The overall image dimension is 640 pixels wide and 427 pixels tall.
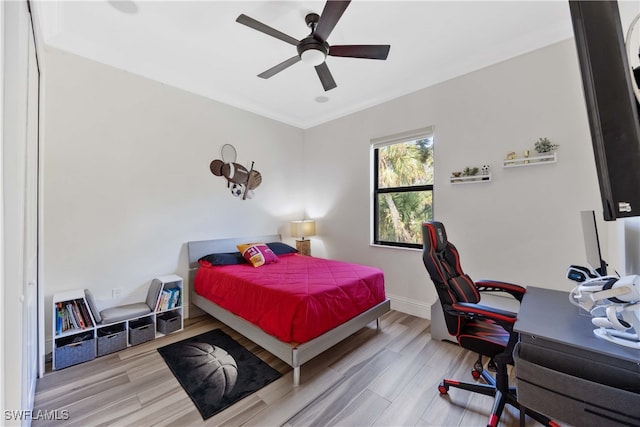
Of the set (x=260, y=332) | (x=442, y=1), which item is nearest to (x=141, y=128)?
(x=260, y=332)

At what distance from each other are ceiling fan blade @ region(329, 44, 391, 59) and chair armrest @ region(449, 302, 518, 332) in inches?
74.3

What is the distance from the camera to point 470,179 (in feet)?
8.91

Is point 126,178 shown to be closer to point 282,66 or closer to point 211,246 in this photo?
point 211,246

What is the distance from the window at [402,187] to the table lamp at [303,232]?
1035mm

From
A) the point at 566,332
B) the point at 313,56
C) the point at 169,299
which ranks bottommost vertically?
the point at 169,299

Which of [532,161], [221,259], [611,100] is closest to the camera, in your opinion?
[611,100]

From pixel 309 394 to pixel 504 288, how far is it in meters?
1.64

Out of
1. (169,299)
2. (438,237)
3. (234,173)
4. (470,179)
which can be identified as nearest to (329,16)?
(438,237)

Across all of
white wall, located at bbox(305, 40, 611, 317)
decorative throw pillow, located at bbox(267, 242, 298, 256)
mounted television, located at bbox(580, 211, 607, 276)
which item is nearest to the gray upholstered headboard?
decorative throw pillow, located at bbox(267, 242, 298, 256)

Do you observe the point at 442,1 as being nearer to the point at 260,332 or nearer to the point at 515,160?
the point at 515,160

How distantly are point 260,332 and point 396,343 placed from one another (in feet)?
4.38

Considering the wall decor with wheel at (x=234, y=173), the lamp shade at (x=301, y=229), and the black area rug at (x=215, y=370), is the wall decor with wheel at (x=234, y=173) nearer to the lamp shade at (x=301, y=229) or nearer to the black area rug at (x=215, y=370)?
the lamp shade at (x=301, y=229)

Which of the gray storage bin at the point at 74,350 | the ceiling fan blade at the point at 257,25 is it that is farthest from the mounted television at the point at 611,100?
the gray storage bin at the point at 74,350

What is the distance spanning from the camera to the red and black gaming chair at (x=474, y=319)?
4.83ft
